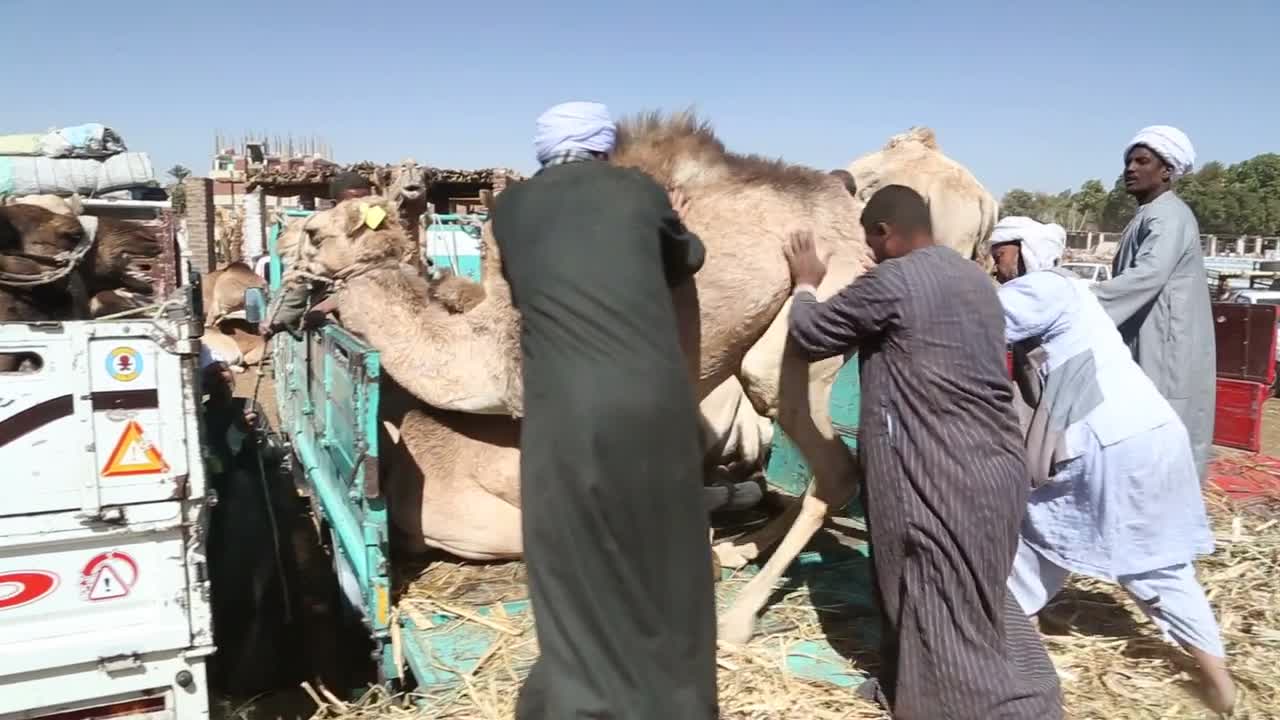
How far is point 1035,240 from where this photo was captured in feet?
11.0

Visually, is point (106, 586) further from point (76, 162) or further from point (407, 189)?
point (76, 162)

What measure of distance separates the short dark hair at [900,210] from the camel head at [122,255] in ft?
10.3

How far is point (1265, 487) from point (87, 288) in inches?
272

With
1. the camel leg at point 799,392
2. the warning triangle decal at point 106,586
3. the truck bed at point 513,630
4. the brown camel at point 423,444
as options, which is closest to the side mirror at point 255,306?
the brown camel at point 423,444

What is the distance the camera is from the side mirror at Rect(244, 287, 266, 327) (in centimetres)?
582

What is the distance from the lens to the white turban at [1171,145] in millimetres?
4043

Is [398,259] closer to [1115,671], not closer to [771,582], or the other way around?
[771,582]

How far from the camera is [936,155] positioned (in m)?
4.94

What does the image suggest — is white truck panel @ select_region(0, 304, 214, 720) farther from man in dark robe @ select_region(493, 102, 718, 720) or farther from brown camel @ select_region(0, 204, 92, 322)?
man in dark robe @ select_region(493, 102, 718, 720)

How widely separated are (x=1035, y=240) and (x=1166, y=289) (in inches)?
50.1

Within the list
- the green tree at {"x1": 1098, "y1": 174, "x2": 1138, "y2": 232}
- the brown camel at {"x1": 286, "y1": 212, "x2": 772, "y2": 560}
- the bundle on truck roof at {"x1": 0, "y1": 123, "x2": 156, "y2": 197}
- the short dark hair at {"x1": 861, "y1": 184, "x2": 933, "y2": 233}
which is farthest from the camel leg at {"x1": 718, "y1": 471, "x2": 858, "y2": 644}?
the green tree at {"x1": 1098, "y1": 174, "x2": 1138, "y2": 232}

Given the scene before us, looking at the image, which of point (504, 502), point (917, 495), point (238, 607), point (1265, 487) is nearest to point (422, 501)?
point (504, 502)

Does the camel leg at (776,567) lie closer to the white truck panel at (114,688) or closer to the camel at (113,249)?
the white truck panel at (114,688)

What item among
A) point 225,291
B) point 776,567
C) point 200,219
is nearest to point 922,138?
point 776,567
